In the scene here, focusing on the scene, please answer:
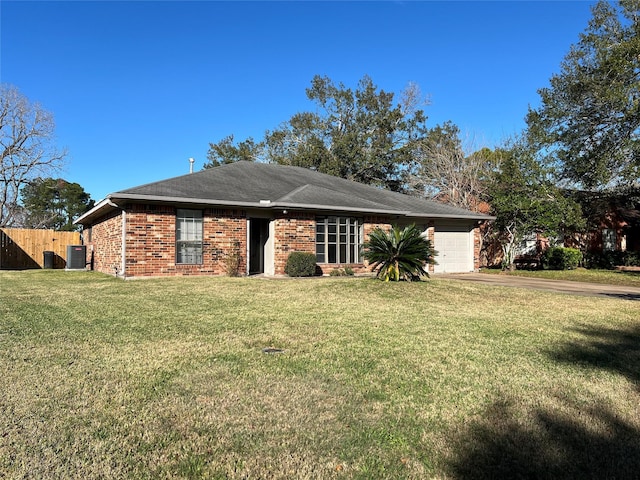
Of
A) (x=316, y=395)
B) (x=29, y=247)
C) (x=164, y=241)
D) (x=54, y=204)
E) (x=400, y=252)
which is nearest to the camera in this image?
(x=316, y=395)

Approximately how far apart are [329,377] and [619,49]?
1911 centimetres

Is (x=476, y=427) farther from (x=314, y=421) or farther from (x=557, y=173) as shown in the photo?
(x=557, y=173)

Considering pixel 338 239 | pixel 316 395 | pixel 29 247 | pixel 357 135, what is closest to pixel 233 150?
pixel 357 135

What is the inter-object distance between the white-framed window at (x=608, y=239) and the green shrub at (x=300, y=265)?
67.3 ft

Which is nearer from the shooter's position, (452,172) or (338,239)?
(338,239)

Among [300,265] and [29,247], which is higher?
[29,247]

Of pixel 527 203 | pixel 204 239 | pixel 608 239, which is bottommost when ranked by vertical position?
pixel 204 239

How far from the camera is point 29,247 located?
2194 cm

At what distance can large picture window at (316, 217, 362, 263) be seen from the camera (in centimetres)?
1555

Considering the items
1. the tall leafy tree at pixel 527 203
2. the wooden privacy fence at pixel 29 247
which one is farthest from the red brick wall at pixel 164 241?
the tall leafy tree at pixel 527 203

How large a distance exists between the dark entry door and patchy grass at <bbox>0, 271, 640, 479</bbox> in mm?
8882

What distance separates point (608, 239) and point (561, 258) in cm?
789

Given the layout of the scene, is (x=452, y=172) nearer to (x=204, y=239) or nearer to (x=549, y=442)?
(x=204, y=239)

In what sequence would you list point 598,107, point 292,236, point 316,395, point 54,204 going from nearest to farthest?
1. point 316,395
2. point 292,236
3. point 598,107
4. point 54,204
